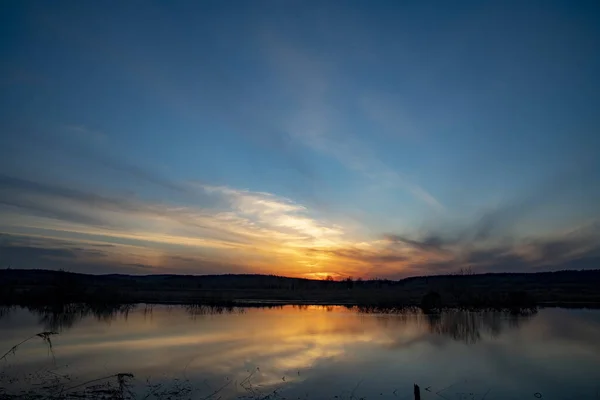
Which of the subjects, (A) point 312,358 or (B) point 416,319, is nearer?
(A) point 312,358

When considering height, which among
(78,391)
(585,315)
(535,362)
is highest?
(585,315)

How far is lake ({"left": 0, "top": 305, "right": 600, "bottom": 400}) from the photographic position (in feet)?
44.9

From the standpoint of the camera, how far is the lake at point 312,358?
13.7 meters

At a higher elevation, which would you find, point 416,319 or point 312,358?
point 416,319

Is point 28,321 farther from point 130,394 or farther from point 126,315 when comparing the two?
point 130,394

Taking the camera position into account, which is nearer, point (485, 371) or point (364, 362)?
point (485, 371)

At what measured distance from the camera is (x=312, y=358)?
1894 cm

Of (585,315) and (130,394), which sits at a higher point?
(585,315)

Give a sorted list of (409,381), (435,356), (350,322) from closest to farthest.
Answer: (409,381)
(435,356)
(350,322)

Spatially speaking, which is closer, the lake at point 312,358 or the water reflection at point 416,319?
the lake at point 312,358

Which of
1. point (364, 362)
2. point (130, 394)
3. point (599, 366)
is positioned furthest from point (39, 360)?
point (599, 366)

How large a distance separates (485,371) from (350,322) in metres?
16.9

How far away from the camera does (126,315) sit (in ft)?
118

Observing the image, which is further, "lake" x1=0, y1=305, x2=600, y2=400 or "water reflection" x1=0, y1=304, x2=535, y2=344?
"water reflection" x1=0, y1=304, x2=535, y2=344
